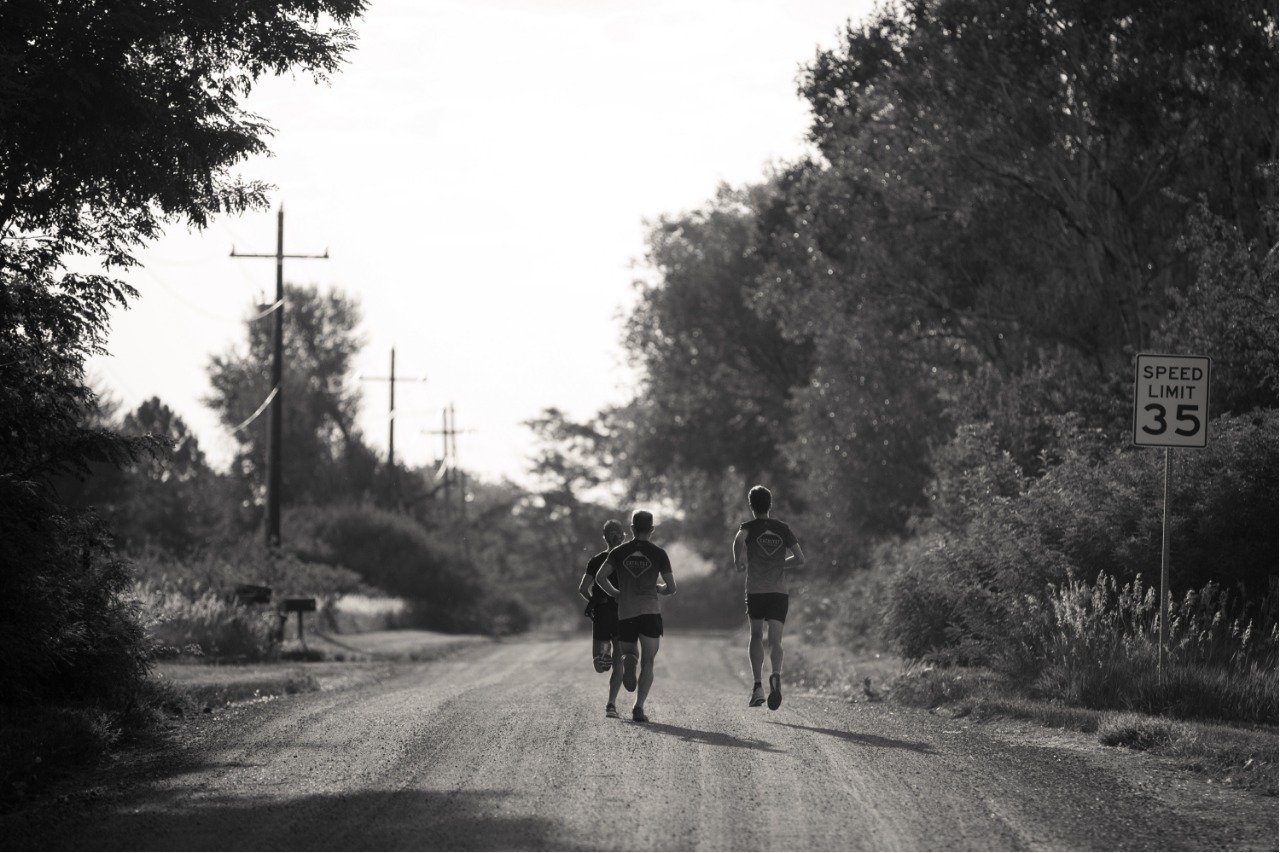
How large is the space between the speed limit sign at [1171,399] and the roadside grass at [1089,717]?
2184 mm

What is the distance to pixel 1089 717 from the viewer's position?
13766mm

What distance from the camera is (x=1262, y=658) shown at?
1545 cm

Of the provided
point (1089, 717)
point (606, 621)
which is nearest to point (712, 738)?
point (606, 621)

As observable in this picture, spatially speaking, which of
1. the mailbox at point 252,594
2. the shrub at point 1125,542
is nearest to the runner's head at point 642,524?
the shrub at point 1125,542

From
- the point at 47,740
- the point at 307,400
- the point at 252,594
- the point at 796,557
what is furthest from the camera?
the point at 307,400

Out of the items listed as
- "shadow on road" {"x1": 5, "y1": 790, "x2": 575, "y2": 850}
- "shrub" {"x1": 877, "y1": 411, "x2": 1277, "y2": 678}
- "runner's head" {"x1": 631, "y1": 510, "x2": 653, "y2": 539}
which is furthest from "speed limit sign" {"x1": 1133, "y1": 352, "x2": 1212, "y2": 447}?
"shadow on road" {"x1": 5, "y1": 790, "x2": 575, "y2": 850}

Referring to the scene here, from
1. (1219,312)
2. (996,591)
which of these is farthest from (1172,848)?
(1219,312)

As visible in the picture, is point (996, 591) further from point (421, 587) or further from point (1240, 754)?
point (421, 587)

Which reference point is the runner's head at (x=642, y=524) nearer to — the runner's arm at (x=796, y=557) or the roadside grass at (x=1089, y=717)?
the runner's arm at (x=796, y=557)

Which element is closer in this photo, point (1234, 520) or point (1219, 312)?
point (1234, 520)

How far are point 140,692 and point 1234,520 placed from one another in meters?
11.9

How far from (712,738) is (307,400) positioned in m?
73.4

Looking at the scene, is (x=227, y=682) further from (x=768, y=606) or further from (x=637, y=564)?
(x=768, y=606)

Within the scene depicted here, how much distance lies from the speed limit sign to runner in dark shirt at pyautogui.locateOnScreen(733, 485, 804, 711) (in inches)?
132
